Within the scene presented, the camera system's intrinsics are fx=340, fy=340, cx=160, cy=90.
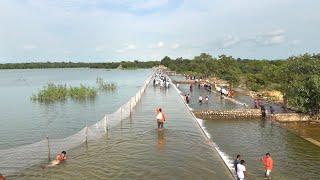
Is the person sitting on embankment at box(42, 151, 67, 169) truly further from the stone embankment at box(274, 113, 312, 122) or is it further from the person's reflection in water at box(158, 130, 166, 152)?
the stone embankment at box(274, 113, 312, 122)

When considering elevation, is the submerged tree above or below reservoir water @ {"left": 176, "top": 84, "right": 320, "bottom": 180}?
above

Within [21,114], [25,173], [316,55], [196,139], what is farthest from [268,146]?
[21,114]

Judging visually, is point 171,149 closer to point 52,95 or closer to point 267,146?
point 267,146

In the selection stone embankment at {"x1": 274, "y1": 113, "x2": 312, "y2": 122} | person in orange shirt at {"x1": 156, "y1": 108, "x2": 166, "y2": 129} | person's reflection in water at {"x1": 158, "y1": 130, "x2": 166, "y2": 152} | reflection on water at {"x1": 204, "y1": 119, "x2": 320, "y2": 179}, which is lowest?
reflection on water at {"x1": 204, "y1": 119, "x2": 320, "y2": 179}

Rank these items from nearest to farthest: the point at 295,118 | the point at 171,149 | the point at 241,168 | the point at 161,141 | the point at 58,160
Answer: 1. the point at 241,168
2. the point at 58,160
3. the point at 171,149
4. the point at 161,141
5. the point at 295,118

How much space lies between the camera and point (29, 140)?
1132 inches

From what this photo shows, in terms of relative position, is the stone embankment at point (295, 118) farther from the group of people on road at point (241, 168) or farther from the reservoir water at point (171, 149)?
the group of people on road at point (241, 168)

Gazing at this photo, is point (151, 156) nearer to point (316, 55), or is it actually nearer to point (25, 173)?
point (25, 173)

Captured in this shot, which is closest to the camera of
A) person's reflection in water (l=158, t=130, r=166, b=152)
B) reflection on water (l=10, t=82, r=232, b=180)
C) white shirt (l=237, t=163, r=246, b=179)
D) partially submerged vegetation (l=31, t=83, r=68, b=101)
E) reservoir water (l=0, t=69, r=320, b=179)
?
white shirt (l=237, t=163, r=246, b=179)

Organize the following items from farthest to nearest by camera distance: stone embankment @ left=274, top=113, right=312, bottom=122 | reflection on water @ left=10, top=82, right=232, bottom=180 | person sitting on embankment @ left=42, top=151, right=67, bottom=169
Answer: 1. stone embankment @ left=274, top=113, right=312, bottom=122
2. person sitting on embankment @ left=42, top=151, right=67, bottom=169
3. reflection on water @ left=10, top=82, right=232, bottom=180

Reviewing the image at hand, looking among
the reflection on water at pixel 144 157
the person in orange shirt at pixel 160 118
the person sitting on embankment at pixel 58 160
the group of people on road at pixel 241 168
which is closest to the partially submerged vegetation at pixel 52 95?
the reflection on water at pixel 144 157

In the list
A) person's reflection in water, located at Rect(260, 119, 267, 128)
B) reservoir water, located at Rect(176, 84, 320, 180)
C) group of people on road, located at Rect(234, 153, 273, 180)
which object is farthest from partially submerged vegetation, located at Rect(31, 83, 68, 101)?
group of people on road, located at Rect(234, 153, 273, 180)

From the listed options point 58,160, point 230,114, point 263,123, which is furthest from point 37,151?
point 263,123

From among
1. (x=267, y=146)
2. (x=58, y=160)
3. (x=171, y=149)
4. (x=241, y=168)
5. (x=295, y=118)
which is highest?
(x=241, y=168)
